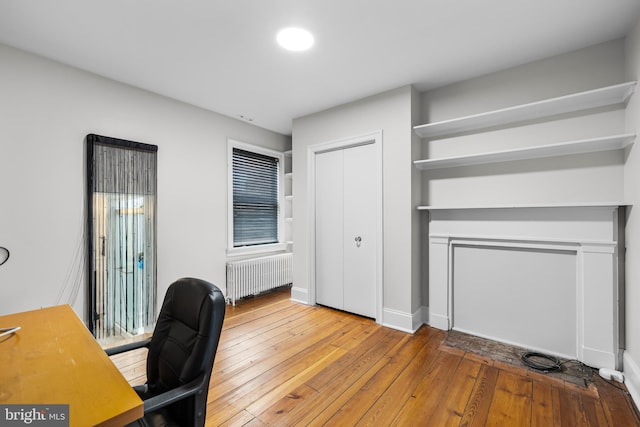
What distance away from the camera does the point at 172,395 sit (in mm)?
1028

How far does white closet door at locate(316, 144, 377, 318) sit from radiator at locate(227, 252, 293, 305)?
2.99ft

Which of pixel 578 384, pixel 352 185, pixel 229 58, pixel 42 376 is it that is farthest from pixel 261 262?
pixel 578 384

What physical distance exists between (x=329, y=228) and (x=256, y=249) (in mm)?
1354

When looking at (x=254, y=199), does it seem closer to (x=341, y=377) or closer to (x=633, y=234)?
(x=341, y=377)

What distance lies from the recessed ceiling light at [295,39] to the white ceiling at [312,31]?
2.4 inches

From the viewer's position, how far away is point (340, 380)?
7.16 ft

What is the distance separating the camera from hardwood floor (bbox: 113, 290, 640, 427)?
1.78 metres

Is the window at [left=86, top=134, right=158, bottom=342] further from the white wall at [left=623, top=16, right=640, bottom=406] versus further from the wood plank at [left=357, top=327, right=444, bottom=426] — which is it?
the white wall at [left=623, top=16, right=640, bottom=406]

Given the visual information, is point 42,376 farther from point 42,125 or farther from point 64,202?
point 42,125

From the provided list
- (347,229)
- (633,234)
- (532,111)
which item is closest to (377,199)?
(347,229)

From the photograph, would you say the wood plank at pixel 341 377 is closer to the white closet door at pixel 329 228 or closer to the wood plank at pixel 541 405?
the white closet door at pixel 329 228

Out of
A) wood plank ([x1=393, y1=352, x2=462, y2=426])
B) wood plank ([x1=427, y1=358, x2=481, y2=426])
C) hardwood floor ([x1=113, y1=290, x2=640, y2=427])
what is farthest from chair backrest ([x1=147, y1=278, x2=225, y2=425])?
wood plank ([x1=427, y1=358, x2=481, y2=426])

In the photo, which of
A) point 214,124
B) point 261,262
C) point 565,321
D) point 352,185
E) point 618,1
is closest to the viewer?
point 618,1

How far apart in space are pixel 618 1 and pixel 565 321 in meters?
2.43
